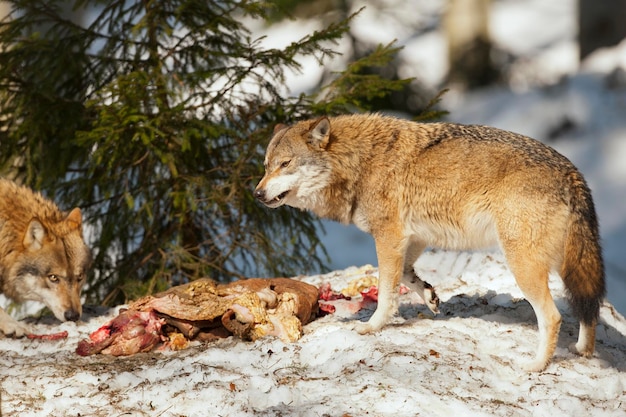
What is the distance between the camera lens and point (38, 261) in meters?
6.89

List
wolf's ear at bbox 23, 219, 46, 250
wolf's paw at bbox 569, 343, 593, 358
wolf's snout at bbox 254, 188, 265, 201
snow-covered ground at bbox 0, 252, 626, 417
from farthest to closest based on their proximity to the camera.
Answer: wolf's ear at bbox 23, 219, 46, 250
wolf's snout at bbox 254, 188, 265, 201
wolf's paw at bbox 569, 343, 593, 358
snow-covered ground at bbox 0, 252, 626, 417

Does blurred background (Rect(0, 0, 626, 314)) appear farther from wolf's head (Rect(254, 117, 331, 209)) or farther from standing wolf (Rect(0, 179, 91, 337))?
wolf's head (Rect(254, 117, 331, 209))

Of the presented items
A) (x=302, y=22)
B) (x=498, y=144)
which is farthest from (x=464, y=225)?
(x=302, y=22)

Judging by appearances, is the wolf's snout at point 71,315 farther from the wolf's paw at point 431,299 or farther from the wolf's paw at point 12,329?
the wolf's paw at point 431,299

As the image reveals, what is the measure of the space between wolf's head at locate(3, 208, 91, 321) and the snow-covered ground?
1.20ft

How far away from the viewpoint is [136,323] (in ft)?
20.3

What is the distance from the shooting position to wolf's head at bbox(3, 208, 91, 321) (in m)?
6.87

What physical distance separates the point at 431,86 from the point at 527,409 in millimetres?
13724

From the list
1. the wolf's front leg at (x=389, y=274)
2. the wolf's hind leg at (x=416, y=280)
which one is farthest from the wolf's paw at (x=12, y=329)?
the wolf's hind leg at (x=416, y=280)

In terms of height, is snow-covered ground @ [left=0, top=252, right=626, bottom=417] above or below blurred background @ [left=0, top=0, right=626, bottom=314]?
below

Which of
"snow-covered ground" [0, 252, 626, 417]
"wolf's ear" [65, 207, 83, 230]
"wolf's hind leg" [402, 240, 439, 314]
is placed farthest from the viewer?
"wolf's ear" [65, 207, 83, 230]

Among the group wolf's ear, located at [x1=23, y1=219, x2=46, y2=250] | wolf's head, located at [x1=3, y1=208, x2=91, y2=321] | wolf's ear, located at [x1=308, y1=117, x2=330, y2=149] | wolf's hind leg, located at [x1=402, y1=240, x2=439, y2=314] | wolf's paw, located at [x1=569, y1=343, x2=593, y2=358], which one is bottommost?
wolf's paw, located at [x1=569, y1=343, x2=593, y2=358]

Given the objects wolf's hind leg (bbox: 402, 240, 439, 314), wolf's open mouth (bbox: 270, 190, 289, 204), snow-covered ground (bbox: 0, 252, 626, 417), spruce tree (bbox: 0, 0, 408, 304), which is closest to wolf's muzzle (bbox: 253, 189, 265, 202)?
wolf's open mouth (bbox: 270, 190, 289, 204)

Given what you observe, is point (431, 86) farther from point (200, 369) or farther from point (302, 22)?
point (200, 369)
